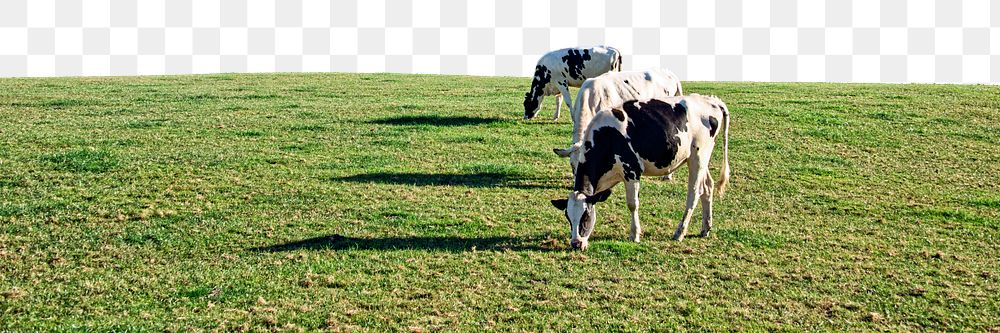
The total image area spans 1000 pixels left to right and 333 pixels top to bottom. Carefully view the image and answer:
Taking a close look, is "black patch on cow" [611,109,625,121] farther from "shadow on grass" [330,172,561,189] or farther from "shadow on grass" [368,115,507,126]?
"shadow on grass" [368,115,507,126]

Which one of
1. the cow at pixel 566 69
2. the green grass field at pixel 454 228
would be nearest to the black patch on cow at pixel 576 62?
the cow at pixel 566 69

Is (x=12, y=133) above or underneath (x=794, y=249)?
above

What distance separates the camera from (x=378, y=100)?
3491 cm

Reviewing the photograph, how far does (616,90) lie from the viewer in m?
21.8

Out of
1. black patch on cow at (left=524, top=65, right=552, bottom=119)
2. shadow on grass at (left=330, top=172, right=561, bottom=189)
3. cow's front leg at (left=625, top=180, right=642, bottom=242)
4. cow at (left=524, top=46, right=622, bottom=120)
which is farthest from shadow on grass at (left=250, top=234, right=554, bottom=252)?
black patch on cow at (left=524, top=65, right=552, bottom=119)

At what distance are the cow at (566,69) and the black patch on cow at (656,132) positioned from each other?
1264 cm

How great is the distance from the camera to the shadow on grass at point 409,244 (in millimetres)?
15312

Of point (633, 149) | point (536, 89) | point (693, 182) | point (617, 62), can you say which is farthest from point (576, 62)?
point (633, 149)

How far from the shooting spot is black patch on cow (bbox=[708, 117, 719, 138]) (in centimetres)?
1625

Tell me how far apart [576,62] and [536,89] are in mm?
1595

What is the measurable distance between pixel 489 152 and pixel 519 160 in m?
1.20

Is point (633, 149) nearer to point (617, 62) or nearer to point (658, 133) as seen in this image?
point (658, 133)

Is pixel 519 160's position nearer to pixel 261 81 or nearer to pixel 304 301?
pixel 304 301

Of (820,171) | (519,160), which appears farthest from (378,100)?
(820,171)
